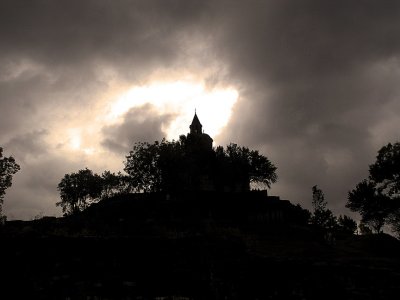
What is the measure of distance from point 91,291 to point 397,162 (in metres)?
49.0

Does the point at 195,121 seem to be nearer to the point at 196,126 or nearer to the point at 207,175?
the point at 196,126

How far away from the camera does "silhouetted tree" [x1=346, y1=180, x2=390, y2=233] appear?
52844 millimetres

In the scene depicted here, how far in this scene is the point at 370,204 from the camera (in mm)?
54406

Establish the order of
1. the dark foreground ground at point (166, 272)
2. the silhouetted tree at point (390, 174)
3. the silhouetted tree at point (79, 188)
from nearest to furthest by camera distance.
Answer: the dark foreground ground at point (166, 272), the silhouetted tree at point (390, 174), the silhouetted tree at point (79, 188)

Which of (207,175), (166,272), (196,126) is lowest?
(166,272)

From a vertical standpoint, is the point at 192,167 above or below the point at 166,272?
above

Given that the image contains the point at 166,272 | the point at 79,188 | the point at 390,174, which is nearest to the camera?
the point at 166,272

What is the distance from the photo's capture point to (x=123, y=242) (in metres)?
14.9

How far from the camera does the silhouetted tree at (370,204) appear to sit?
2080 inches

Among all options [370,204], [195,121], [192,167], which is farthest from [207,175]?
[195,121]

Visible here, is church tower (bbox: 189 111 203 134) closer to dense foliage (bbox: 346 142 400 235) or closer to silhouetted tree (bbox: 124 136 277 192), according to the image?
silhouetted tree (bbox: 124 136 277 192)

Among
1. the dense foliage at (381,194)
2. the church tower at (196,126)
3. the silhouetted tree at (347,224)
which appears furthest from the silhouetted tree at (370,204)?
the church tower at (196,126)

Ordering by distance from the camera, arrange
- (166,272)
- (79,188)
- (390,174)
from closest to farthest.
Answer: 1. (166,272)
2. (390,174)
3. (79,188)

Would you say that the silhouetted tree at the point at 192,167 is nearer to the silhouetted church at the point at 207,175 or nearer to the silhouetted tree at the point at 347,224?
the silhouetted church at the point at 207,175
